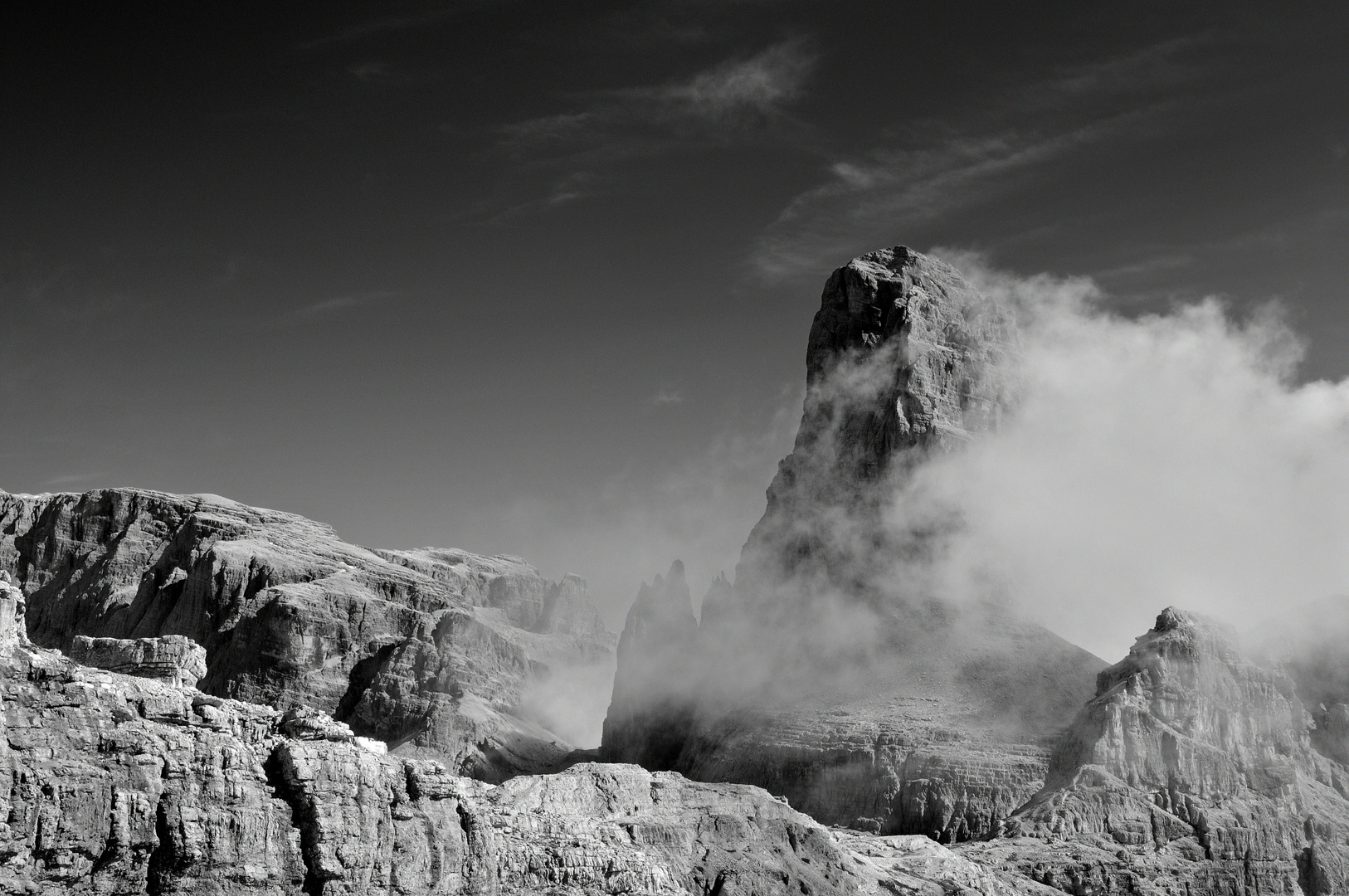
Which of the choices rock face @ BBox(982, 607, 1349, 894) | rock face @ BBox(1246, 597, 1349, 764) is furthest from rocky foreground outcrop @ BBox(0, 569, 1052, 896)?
rock face @ BBox(1246, 597, 1349, 764)

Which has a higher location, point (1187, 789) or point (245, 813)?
point (1187, 789)

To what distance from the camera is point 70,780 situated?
88.4 metres

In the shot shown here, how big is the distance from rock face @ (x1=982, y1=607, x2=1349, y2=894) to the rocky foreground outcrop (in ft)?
157

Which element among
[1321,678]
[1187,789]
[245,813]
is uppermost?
[1321,678]

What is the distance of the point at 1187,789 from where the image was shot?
172 meters

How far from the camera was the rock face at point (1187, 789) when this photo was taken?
16062 cm

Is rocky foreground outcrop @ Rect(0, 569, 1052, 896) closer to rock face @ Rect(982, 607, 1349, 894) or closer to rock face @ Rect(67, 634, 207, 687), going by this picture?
rock face @ Rect(67, 634, 207, 687)

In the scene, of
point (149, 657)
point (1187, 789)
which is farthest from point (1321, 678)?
point (149, 657)

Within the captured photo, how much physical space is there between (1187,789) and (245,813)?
4220 inches

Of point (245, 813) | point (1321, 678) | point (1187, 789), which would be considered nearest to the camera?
point (245, 813)

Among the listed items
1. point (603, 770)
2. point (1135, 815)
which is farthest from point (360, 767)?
point (1135, 815)

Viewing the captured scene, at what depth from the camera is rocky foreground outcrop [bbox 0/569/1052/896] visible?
88.1 metres

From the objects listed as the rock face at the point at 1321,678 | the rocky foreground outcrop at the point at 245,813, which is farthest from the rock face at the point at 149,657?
the rock face at the point at 1321,678

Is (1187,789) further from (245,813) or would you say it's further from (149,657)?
(245,813)
